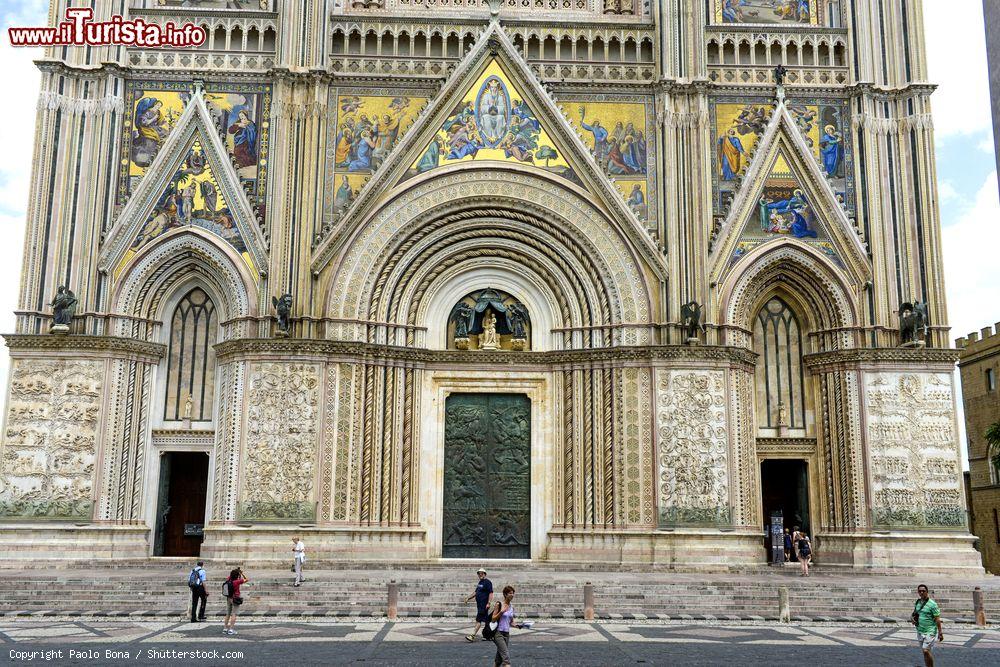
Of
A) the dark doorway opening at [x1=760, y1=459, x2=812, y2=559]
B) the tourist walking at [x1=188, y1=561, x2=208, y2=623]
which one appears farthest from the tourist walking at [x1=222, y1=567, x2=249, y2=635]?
the dark doorway opening at [x1=760, y1=459, x2=812, y2=559]

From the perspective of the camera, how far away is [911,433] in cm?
2734

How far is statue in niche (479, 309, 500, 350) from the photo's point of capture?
2944 centimetres

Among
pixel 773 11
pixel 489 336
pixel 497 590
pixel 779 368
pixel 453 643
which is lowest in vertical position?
pixel 453 643

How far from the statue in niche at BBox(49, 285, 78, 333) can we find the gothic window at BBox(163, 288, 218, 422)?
2.86 metres

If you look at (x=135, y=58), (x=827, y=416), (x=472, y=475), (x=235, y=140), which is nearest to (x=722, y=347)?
(x=827, y=416)

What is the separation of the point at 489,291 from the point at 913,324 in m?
12.0

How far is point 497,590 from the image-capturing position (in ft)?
70.7

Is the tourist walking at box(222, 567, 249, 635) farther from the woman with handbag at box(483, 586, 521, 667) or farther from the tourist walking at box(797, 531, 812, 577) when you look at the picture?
the tourist walking at box(797, 531, 812, 577)

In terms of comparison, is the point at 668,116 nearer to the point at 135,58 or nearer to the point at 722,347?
the point at 722,347

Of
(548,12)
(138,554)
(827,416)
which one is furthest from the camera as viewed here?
(548,12)

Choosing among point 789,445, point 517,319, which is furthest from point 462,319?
point 789,445

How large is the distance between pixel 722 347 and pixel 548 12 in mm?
11837

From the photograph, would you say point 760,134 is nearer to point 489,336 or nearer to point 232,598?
point 489,336

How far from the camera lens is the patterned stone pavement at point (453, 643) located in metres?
14.3
